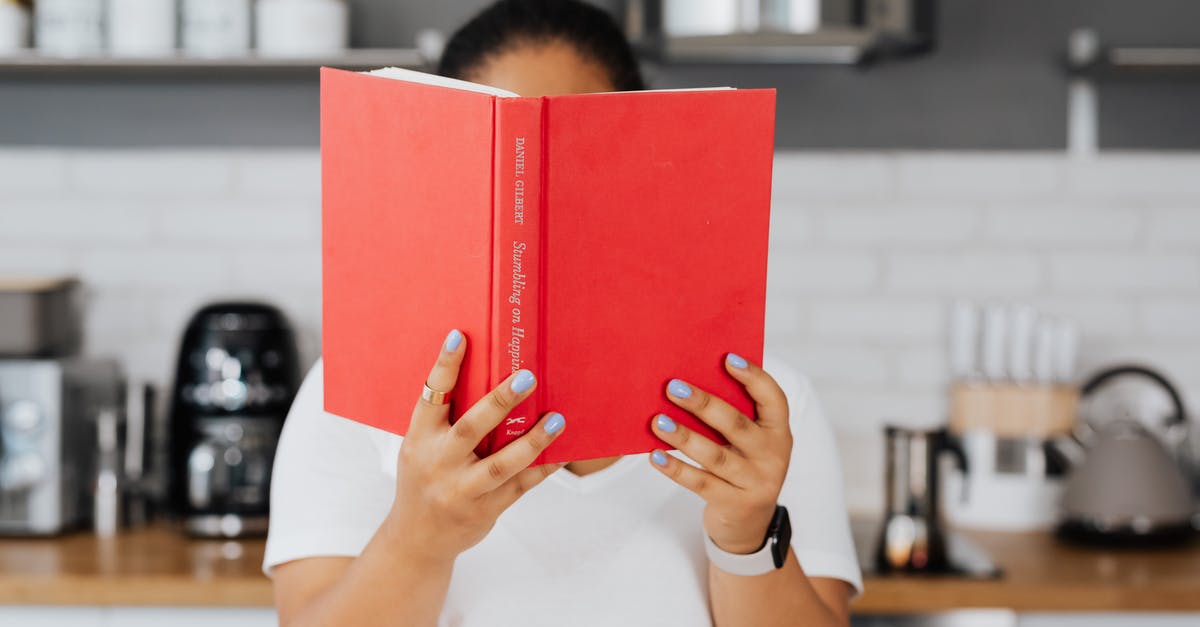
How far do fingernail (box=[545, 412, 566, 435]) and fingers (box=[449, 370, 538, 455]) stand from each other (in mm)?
19

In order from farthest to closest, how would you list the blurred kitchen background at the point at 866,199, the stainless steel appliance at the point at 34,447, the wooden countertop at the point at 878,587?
the blurred kitchen background at the point at 866,199 → the stainless steel appliance at the point at 34,447 → the wooden countertop at the point at 878,587

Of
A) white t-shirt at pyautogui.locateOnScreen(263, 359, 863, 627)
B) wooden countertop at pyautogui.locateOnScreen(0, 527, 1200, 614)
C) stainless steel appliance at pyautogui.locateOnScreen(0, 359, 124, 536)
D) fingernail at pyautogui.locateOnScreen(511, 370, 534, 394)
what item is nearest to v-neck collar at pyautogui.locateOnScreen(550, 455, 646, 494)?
white t-shirt at pyautogui.locateOnScreen(263, 359, 863, 627)

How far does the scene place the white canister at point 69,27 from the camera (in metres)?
2.03

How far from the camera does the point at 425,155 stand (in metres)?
0.86

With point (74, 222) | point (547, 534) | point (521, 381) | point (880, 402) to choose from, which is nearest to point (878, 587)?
point (880, 402)

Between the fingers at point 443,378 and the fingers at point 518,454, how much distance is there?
1.8 inches

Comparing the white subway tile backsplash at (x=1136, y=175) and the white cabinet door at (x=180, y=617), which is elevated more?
the white subway tile backsplash at (x=1136, y=175)

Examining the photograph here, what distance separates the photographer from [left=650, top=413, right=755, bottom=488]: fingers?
2.91ft

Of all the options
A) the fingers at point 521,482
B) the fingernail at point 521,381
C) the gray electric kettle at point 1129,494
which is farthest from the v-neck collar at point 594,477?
the gray electric kettle at point 1129,494

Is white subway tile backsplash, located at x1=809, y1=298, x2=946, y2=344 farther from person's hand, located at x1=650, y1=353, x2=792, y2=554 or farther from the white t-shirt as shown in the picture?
person's hand, located at x1=650, y1=353, x2=792, y2=554

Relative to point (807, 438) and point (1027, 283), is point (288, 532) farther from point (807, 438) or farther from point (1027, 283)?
point (1027, 283)

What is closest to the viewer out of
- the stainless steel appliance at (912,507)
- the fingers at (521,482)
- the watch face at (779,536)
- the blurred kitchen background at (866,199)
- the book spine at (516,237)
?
the book spine at (516,237)

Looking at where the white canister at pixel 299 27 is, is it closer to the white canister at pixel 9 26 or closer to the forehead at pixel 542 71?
the white canister at pixel 9 26

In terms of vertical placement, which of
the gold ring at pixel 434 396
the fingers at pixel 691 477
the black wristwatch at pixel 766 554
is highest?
the gold ring at pixel 434 396
